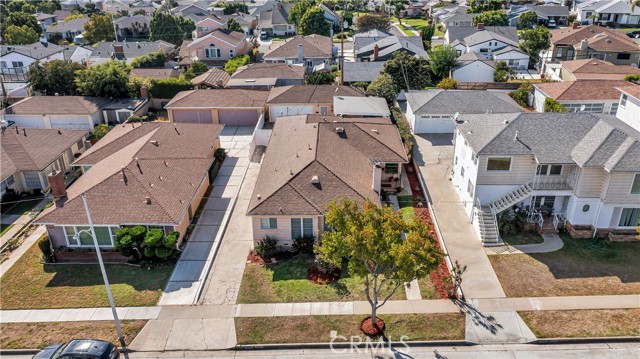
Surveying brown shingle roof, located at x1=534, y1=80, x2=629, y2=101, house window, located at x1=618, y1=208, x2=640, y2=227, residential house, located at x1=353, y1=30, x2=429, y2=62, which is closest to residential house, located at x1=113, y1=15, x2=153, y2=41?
residential house, located at x1=353, y1=30, x2=429, y2=62

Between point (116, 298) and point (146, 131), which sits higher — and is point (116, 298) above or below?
below

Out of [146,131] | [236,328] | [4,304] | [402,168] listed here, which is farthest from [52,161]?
[402,168]

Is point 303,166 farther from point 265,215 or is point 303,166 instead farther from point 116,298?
point 116,298

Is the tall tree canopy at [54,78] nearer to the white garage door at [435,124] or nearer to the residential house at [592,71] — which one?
the white garage door at [435,124]

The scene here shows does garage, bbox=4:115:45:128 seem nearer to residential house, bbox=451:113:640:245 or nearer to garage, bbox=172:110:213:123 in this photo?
garage, bbox=172:110:213:123

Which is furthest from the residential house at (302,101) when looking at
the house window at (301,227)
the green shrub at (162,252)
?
the green shrub at (162,252)

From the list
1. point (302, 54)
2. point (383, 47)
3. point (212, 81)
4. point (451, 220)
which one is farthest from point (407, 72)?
point (451, 220)
